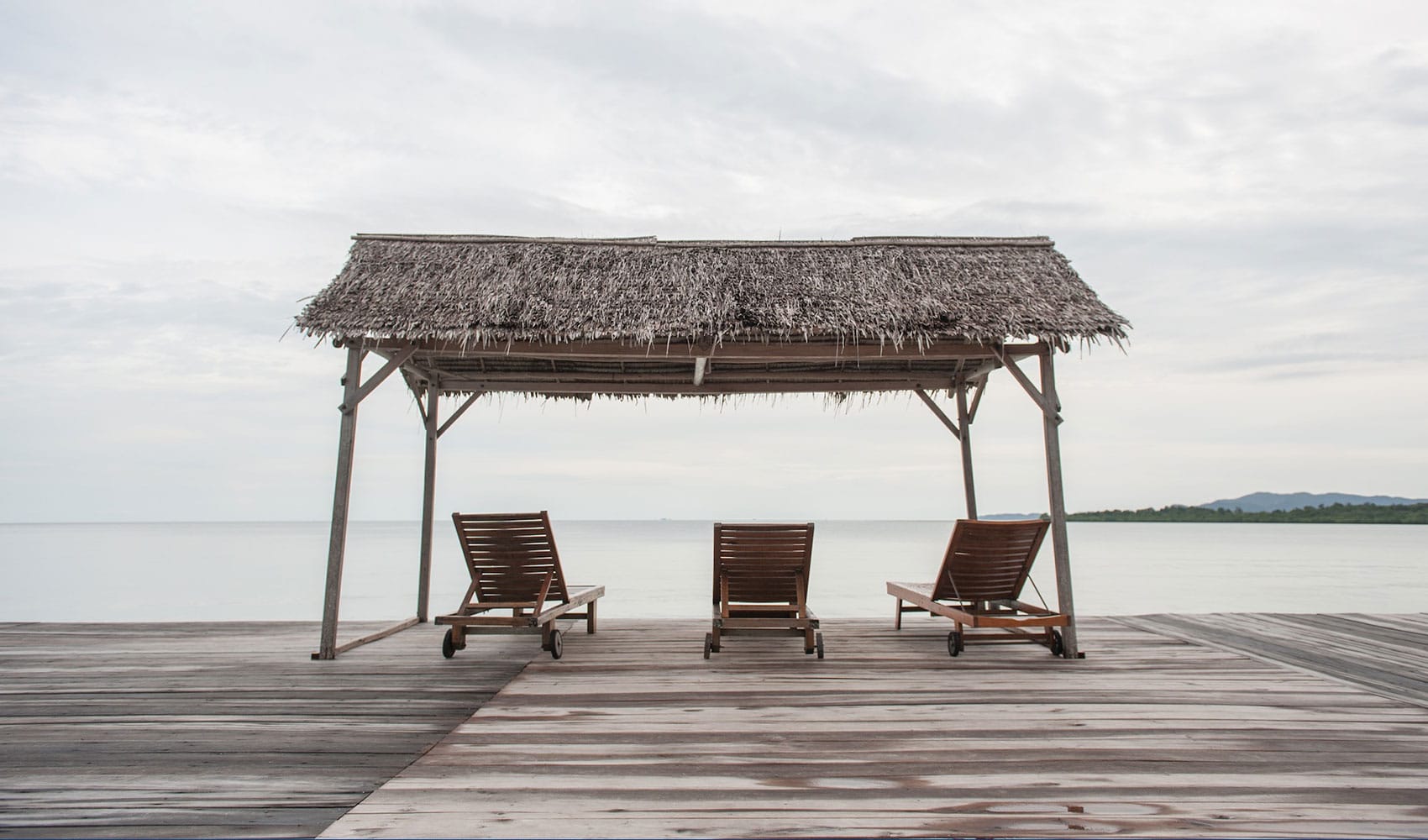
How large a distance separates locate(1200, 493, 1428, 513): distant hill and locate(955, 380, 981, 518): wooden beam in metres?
67.4

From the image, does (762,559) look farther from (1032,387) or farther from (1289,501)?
(1289,501)

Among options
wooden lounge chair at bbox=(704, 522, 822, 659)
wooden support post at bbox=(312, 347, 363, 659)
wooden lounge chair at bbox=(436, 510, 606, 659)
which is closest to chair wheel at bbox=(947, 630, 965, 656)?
wooden lounge chair at bbox=(704, 522, 822, 659)

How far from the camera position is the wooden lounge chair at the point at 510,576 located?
4535mm

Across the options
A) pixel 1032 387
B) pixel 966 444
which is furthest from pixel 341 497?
pixel 966 444

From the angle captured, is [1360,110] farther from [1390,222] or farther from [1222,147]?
[1390,222]

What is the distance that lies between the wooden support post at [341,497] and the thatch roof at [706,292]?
0.93 feet

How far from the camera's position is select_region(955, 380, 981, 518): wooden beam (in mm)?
6406

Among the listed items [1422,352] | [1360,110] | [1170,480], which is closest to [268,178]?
[1360,110]

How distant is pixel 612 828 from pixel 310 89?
12258mm

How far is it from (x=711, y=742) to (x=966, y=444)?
4.41m

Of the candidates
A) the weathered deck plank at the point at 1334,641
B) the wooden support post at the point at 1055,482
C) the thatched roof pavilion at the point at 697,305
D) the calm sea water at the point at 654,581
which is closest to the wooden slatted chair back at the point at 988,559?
the wooden support post at the point at 1055,482

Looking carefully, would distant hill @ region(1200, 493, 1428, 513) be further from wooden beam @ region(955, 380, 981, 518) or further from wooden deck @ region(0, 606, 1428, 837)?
wooden deck @ region(0, 606, 1428, 837)

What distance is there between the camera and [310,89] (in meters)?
11.1

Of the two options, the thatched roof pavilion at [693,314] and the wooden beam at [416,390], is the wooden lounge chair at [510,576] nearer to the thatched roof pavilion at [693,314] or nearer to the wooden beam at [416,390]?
the thatched roof pavilion at [693,314]
